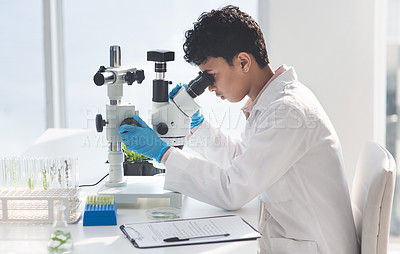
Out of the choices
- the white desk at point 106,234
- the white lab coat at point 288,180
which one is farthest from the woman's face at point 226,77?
the white desk at point 106,234

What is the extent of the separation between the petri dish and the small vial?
0.38 metres

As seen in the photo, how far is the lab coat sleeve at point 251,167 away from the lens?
176cm

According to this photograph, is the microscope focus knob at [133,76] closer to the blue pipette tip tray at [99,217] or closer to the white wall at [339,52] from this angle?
the blue pipette tip tray at [99,217]

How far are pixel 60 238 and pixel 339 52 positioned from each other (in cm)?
251

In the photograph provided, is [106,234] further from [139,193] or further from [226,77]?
[226,77]

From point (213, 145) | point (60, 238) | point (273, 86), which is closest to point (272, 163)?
point (273, 86)

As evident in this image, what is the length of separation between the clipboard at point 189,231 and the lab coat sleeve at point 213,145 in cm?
56

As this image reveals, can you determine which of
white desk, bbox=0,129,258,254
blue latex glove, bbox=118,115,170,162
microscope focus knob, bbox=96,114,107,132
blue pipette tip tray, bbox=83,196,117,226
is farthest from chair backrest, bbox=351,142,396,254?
microscope focus knob, bbox=96,114,107,132

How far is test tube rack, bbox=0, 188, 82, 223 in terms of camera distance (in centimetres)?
166

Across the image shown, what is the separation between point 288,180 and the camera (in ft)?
5.98

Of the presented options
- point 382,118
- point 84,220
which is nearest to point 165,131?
point 84,220

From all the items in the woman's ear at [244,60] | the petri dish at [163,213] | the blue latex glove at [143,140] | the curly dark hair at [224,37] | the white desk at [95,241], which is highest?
the curly dark hair at [224,37]

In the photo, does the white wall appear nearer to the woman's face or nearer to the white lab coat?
the woman's face

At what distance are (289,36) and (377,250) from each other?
1.96m
